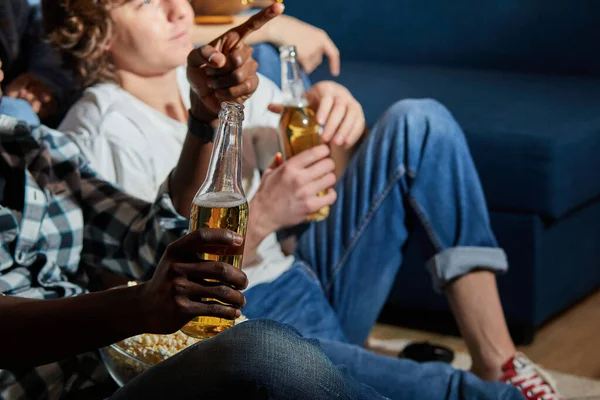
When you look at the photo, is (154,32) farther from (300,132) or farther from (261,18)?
(261,18)

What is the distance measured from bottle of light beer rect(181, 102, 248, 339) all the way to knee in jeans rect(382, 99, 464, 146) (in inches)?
25.5

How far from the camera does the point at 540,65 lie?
291 cm

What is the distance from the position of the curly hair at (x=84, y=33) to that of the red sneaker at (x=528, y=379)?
0.83m

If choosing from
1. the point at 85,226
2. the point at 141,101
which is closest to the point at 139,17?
the point at 141,101

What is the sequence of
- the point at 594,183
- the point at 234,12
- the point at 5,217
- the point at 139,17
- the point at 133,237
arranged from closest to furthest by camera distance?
the point at 5,217, the point at 133,237, the point at 139,17, the point at 234,12, the point at 594,183

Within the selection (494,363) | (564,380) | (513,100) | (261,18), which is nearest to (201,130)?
(261,18)

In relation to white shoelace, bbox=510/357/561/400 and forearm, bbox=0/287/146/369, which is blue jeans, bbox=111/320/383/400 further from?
white shoelace, bbox=510/357/561/400

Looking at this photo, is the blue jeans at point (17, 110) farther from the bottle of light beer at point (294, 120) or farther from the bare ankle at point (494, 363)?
the bare ankle at point (494, 363)

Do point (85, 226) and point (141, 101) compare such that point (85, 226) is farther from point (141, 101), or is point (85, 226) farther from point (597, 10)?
point (597, 10)

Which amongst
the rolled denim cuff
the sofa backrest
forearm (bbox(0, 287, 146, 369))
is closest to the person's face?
the rolled denim cuff

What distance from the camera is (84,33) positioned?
1.66 meters

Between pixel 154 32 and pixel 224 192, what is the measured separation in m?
0.65

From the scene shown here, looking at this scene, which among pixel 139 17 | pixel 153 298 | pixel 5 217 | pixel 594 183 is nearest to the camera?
pixel 153 298

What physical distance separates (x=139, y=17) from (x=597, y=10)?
164 cm
